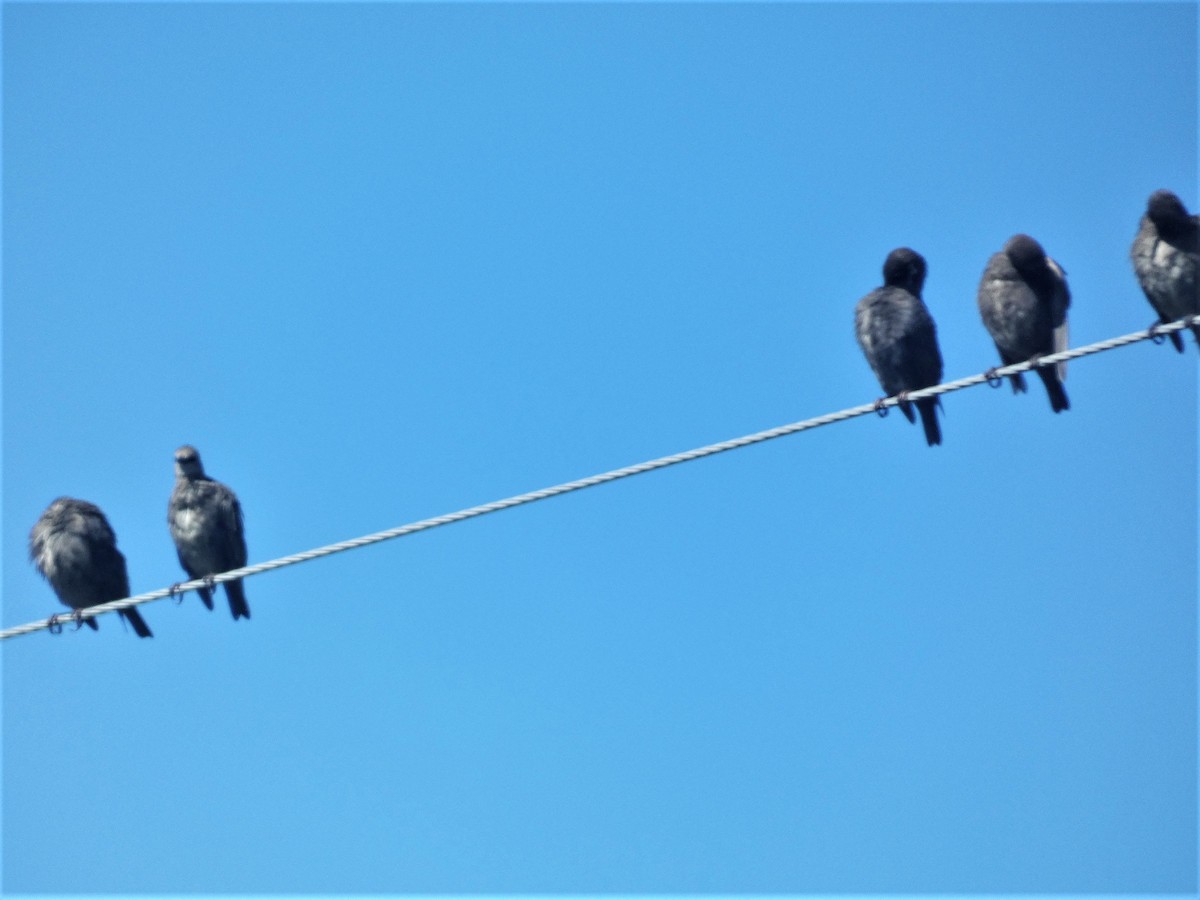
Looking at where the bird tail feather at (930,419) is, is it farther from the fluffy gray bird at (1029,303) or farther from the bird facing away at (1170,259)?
the bird facing away at (1170,259)

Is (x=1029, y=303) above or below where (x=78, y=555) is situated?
below

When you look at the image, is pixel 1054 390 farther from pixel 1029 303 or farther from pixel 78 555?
pixel 78 555

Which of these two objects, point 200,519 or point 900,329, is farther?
point 200,519

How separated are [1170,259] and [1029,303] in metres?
1.03

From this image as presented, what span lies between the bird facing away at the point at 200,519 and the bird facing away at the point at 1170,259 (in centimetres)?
672

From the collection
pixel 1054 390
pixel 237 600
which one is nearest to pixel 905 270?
pixel 1054 390

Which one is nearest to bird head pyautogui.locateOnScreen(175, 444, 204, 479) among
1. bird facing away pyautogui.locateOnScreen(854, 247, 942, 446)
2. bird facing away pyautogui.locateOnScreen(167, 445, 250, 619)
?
bird facing away pyautogui.locateOnScreen(167, 445, 250, 619)

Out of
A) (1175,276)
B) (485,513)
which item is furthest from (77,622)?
(1175,276)

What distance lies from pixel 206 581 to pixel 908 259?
5.24m

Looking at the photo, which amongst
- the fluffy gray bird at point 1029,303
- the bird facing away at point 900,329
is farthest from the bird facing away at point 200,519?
the fluffy gray bird at point 1029,303

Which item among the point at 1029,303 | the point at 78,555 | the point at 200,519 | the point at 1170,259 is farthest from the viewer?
the point at 200,519

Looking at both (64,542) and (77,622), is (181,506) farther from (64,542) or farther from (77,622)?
(77,622)

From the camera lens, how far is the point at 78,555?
42.5 feet

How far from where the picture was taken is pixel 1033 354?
40.1 feet
